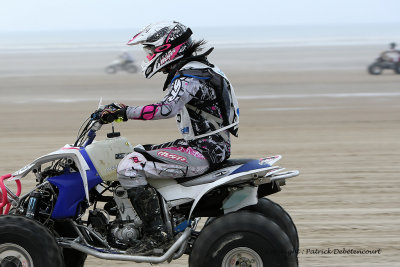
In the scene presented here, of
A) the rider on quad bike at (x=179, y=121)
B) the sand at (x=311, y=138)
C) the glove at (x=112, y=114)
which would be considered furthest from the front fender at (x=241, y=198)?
the sand at (x=311, y=138)

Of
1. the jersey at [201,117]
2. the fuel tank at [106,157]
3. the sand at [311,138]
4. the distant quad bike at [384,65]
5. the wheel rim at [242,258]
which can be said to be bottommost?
the distant quad bike at [384,65]

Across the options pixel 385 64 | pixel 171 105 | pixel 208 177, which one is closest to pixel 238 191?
pixel 208 177

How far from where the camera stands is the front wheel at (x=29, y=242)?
528 cm

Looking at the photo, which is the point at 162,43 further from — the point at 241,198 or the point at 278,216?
the point at 278,216

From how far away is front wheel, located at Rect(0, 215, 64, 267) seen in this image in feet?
17.3

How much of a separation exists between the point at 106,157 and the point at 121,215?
47 centimetres

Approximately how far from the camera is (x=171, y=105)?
211 inches

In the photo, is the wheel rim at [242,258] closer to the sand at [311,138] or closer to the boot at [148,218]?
the boot at [148,218]

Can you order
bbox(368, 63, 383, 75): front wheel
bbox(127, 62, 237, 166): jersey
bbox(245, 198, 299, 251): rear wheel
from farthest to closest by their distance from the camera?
1. bbox(368, 63, 383, 75): front wheel
2. bbox(245, 198, 299, 251): rear wheel
3. bbox(127, 62, 237, 166): jersey

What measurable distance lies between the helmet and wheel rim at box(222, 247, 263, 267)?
145 cm

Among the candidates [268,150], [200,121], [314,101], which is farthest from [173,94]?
[314,101]

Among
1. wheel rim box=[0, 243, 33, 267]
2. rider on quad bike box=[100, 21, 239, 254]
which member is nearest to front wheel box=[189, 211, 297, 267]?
rider on quad bike box=[100, 21, 239, 254]

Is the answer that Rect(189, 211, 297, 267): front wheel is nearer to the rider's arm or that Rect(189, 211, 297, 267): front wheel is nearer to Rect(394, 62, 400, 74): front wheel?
the rider's arm

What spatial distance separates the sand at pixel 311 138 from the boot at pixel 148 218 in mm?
1223
